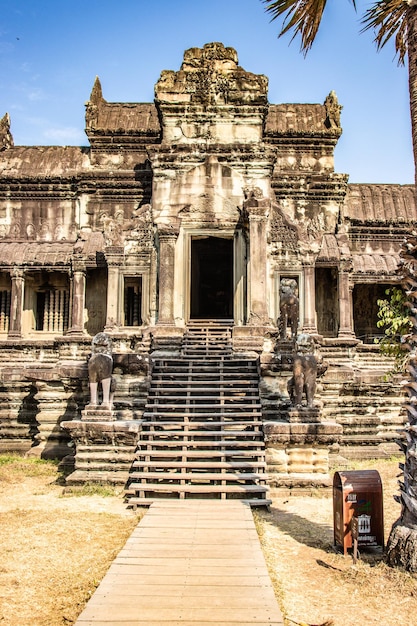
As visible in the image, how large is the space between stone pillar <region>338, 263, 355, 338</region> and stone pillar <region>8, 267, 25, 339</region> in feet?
28.2

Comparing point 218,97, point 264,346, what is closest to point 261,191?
point 218,97

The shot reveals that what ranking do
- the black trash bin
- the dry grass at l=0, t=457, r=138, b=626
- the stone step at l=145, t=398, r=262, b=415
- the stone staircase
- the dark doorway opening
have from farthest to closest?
the dark doorway opening → the stone step at l=145, t=398, r=262, b=415 → the stone staircase → the black trash bin → the dry grass at l=0, t=457, r=138, b=626

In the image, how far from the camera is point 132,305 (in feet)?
51.5

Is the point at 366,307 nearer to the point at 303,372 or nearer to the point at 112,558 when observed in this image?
the point at 303,372

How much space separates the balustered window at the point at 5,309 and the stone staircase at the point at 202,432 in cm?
652

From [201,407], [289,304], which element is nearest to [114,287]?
[289,304]

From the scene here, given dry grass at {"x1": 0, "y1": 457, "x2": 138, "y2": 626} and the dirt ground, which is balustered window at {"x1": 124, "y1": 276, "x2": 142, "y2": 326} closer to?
dry grass at {"x1": 0, "y1": 457, "x2": 138, "y2": 626}

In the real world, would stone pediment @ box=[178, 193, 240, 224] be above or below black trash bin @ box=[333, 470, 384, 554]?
above

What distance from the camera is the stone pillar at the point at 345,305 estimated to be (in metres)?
14.6

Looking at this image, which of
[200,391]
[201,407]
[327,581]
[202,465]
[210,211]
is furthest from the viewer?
[210,211]

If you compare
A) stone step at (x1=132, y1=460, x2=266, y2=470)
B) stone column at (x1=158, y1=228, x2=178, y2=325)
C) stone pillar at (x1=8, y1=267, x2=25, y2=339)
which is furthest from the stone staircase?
stone pillar at (x1=8, y1=267, x2=25, y2=339)

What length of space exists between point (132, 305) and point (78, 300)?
1.49 m

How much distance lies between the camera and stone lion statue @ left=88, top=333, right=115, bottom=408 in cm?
1008

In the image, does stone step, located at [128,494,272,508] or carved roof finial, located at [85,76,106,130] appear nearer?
stone step, located at [128,494,272,508]
